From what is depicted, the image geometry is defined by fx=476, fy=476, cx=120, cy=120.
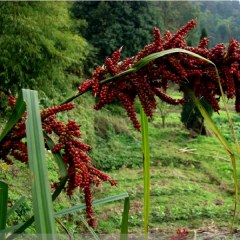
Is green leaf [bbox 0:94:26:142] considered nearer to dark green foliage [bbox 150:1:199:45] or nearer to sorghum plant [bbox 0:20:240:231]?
sorghum plant [bbox 0:20:240:231]

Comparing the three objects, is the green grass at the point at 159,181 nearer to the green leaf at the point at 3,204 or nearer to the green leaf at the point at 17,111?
the green leaf at the point at 3,204

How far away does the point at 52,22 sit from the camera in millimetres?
10266

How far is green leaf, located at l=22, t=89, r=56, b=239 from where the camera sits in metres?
0.46

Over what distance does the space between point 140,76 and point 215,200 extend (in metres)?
8.63

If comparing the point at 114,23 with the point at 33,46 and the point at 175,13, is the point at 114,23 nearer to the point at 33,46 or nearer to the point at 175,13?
the point at 33,46

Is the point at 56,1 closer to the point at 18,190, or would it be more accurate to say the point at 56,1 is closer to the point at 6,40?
the point at 6,40

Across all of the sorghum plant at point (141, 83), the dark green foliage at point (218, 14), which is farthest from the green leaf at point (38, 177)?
the dark green foliage at point (218, 14)

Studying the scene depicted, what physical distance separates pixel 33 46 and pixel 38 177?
9381 millimetres

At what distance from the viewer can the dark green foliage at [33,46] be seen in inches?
367

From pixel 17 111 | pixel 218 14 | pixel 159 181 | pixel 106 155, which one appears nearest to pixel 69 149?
pixel 17 111

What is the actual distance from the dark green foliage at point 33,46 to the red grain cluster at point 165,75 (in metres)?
8.01

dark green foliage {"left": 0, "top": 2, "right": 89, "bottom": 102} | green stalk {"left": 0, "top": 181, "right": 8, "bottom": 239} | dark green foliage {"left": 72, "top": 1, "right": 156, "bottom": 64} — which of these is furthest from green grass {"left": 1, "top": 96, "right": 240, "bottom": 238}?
green stalk {"left": 0, "top": 181, "right": 8, "bottom": 239}

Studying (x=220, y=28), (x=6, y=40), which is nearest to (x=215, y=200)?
(x=6, y=40)

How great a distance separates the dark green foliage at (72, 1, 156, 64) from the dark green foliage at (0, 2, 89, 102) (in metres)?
6.07
